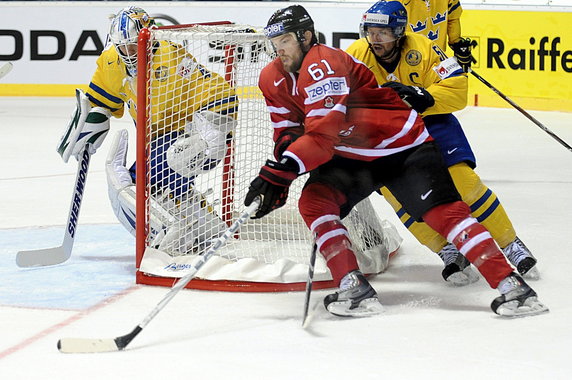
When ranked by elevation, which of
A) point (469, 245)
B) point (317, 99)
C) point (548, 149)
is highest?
point (317, 99)

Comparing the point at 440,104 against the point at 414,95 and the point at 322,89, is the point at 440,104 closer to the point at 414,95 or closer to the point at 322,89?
the point at 414,95

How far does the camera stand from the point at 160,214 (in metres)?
3.50

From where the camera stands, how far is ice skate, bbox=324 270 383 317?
2.87 m

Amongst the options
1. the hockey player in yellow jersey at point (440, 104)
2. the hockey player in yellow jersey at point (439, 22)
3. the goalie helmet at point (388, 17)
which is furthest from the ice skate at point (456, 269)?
the hockey player in yellow jersey at point (439, 22)

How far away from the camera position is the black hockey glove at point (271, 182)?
2.74 meters

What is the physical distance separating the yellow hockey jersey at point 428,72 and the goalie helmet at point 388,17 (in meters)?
0.10

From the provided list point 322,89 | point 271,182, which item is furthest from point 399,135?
point 271,182

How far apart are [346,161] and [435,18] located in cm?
Result: 216

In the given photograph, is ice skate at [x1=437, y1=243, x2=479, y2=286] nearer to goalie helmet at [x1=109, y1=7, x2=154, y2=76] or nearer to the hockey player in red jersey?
the hockey player in red jersey

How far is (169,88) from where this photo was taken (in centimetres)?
356

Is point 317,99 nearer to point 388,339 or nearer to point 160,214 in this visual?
point 388,339

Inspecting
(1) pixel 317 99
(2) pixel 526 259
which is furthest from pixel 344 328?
(2) pixel 526 259

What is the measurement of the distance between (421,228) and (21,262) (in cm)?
139

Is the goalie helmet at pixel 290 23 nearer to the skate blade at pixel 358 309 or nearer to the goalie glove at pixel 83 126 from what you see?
the skate blade at pixel 358 309
